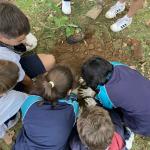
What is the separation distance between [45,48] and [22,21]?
88cm

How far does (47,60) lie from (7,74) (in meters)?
0.77

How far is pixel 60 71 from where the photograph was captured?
285 cm

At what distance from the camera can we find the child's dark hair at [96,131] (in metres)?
2.62

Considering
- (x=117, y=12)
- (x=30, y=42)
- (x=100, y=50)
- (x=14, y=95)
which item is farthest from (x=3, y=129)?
(x=117, y=12)

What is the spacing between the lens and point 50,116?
2.84m

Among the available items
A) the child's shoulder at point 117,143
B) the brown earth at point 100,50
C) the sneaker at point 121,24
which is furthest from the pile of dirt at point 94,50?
the child's shoulder at point 117,143

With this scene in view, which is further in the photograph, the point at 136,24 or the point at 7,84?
the point at 136,24

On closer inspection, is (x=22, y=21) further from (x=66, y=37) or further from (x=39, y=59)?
(x=66, y=37)

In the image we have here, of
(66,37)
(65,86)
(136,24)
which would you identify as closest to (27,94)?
(65,86)

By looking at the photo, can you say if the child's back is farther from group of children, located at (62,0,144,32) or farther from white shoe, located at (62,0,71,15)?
white shoe, located at (62,0,71,15)

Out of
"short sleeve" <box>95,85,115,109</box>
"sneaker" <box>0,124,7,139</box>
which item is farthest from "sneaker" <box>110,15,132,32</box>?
"sneaker" <box>0,124,7,139</box>

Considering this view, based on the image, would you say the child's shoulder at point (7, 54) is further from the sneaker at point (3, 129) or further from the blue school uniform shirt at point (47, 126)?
the sneaker at point (3, 129)

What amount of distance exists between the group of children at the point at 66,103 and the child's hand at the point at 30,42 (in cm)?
49

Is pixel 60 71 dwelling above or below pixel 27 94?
above
